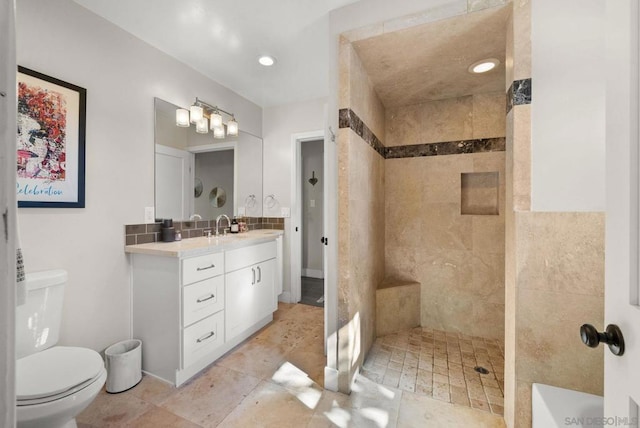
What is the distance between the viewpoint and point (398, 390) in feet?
5.66

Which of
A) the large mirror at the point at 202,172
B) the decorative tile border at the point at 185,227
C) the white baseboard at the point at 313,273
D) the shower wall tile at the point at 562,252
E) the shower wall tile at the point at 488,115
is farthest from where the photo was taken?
the white baseboard at the point at 313,273

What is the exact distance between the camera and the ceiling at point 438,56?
1.55m

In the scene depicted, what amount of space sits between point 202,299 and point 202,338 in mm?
275

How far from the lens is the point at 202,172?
2.69 m

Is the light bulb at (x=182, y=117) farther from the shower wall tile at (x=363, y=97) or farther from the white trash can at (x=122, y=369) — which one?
the white trash can at (x=122, y=369)

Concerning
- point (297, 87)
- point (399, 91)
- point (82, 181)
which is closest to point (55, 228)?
point (82, 181)

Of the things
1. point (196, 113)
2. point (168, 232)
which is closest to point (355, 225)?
point (168, 232)

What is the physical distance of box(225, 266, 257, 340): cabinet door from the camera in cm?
213

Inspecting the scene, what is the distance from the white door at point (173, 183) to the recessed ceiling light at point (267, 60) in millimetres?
1066

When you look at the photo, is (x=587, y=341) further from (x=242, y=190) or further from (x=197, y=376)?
(x=242, y=190)

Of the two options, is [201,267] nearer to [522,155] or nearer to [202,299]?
[202,299]

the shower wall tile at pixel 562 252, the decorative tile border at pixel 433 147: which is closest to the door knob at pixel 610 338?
the shower wall tile at pixel 562 252

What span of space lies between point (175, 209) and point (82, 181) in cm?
73

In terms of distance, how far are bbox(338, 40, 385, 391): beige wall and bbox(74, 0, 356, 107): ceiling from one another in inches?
16.8
